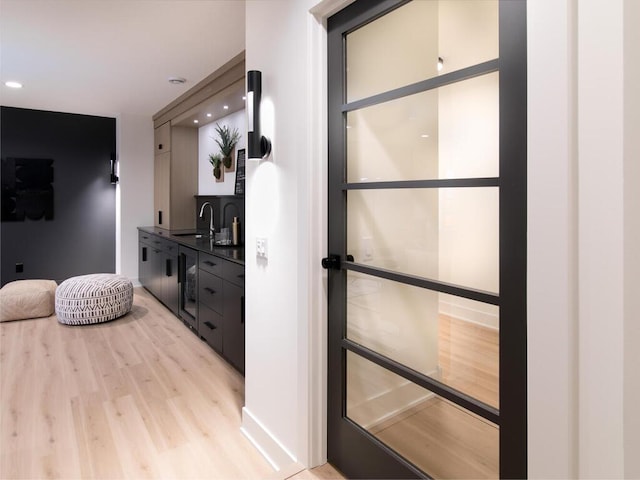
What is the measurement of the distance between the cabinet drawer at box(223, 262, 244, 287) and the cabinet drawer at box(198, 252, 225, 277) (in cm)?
9

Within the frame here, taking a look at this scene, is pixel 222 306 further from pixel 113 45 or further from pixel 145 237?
pixel 145 237

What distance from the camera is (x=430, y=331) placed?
4.41 ft

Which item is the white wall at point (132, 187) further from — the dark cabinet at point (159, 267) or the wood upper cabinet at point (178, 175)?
the wood upper cabinet at point (178, 175)

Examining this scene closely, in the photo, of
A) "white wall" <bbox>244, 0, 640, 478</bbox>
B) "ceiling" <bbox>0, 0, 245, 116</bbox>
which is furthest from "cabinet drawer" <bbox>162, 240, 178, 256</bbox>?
"white wall" <bbox>244, 0, 640, 478</bbox>

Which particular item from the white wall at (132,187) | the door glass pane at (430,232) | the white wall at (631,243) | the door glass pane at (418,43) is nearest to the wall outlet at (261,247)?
the door glass pane at (430,232)

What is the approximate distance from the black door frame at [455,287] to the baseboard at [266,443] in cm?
25

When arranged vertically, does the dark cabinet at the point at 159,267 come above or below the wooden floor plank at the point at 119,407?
above

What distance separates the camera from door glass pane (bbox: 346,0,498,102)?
3.66ft

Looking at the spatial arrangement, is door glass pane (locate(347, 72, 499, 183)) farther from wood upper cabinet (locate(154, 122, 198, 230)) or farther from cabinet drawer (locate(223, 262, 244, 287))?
wood upper cabinet (locate(154, 122, 198, 230))

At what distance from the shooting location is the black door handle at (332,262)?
167 centimetres

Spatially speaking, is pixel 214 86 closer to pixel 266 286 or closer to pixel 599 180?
pixel 266 286

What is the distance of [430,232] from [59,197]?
6.05 meters

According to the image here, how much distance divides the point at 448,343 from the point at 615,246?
0.63m

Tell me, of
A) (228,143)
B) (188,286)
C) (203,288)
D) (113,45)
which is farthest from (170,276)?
(113,45)
